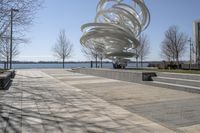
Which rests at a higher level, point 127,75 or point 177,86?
point 127,75

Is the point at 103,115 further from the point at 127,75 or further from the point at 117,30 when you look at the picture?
the point at 117,30

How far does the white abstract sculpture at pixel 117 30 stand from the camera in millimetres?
30547

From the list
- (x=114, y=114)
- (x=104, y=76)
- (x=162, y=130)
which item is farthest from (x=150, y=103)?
(x=104, y=76)

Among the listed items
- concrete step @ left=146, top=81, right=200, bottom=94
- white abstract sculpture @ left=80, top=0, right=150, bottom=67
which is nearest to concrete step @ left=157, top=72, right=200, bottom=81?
concrete step @ left=146, top=81, right=200, bottom=94

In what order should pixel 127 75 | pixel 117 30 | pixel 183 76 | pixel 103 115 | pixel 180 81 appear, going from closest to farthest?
pixel 103 115
pixel 180 81
pixel 183 76
pixel 127 75
pixel 117 30

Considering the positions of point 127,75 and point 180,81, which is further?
point 127,75

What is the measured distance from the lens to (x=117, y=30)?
3053cm

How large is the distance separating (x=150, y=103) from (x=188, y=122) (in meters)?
3.45

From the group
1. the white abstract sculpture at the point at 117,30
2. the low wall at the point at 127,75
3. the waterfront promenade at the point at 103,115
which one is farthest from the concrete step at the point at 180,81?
the white abstract sculpture at the point at 117,30

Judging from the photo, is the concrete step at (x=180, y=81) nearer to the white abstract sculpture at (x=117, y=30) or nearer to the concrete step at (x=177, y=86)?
the concrete step at (x=177, y=86)

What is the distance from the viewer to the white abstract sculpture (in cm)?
3055

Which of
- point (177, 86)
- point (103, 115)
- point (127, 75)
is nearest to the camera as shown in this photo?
point (103, 115)

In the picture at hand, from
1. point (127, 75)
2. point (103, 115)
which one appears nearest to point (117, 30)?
point (127, 75)

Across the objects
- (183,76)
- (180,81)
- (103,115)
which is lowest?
(103,115)
